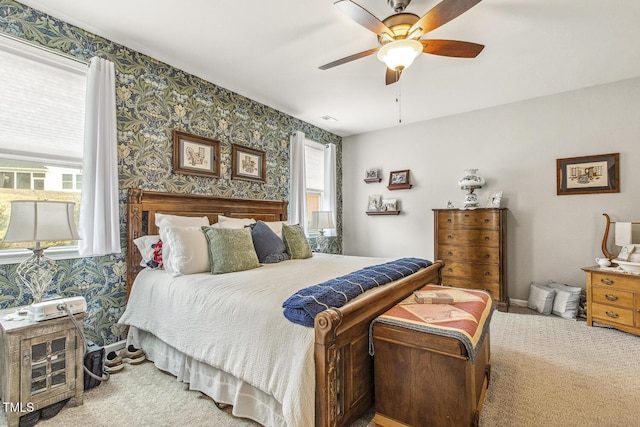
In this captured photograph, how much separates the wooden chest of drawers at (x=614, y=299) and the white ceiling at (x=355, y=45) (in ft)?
7.32

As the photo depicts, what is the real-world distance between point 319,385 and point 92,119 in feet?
8.86

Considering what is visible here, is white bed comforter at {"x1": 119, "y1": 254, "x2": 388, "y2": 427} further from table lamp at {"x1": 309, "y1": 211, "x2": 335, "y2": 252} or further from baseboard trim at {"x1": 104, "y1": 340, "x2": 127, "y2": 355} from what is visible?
table lamp at {"x1": 309, "y1": 211, "x2": 335, "y2": 252}

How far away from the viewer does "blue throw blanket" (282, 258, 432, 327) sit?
1520 mm

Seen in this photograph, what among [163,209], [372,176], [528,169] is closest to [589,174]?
[528,169]

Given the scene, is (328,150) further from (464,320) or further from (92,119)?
(464,320)

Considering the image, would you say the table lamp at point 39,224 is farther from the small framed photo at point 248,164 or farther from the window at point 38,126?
the small framed photo at point 248,164

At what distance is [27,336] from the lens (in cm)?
176

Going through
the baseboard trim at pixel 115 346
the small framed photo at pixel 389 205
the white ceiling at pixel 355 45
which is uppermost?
the white ceiling at pixel 355 45

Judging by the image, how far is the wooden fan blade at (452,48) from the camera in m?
2.18

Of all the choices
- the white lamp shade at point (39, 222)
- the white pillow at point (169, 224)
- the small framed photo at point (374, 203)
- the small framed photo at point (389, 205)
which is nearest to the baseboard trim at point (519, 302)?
the small framed photo at point (389, 205)

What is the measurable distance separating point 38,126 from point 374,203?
451 centimetres

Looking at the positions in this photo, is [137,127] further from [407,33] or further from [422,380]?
[422,380]

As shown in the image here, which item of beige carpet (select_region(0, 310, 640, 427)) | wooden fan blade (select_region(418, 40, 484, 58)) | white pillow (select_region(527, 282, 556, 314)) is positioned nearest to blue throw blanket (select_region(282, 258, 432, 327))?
beige carpet (select_region(0, 310, 640, 427))

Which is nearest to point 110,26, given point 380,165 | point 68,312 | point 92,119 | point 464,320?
point 92,119
